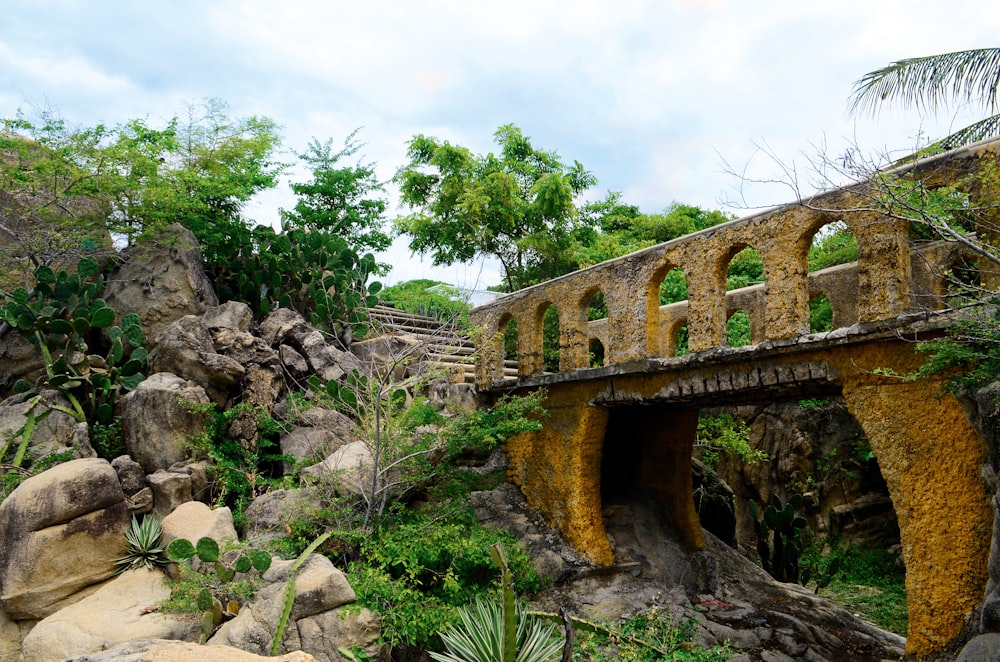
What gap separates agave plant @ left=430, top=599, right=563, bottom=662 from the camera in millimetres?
6418

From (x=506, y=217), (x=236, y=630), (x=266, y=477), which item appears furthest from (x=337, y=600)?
(x=506, y=217)

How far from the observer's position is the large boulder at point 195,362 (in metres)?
10.5

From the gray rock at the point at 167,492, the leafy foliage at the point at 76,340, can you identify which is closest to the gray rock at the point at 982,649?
the gray rock at the point at 167,492

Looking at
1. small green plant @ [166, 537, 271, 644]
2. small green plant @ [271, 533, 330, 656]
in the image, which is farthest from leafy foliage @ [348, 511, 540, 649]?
small green plant @ [166, 537, 271, 644]

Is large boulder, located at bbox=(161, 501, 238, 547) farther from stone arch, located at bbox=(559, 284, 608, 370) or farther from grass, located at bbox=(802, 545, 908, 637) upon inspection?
grass, located at bbox=(802, 545, 908, 637)

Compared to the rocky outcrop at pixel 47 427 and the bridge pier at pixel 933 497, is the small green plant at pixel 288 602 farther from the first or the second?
the bridge pier at pixel 933 497

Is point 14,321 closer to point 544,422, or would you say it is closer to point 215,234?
point 215,234

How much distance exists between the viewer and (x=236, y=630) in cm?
668

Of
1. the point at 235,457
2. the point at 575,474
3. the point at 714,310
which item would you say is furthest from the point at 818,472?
the point at 235,457

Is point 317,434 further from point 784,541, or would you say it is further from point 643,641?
point 784,541

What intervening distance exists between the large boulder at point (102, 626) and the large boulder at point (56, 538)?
362 mm

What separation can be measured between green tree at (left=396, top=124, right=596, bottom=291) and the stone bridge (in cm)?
586

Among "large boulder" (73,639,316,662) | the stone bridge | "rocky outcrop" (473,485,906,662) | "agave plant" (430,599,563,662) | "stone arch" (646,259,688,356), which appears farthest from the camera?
"stone arch" (646,259,688,356)

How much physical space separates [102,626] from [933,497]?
8122 millimetres
